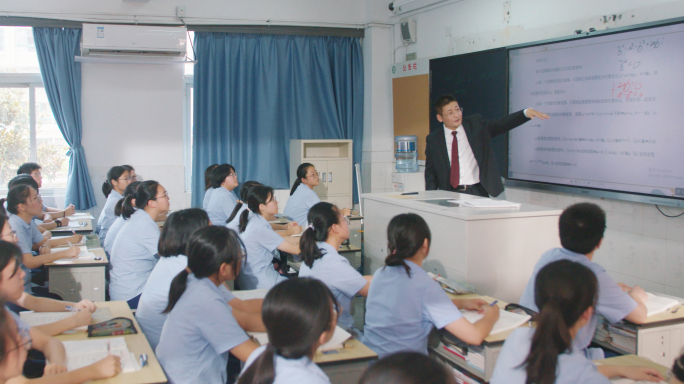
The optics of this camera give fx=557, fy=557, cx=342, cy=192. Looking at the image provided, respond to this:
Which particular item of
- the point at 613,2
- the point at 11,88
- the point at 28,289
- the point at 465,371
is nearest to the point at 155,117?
the point at 11,88

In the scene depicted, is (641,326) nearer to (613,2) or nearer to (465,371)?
(465,371)

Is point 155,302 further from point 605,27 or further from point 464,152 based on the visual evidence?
point 605,27

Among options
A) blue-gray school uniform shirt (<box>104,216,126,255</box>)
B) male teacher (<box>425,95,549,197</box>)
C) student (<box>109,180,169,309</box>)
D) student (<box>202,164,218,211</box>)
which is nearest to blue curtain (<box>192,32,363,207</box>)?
student (<box>202,164,218,211</box>)

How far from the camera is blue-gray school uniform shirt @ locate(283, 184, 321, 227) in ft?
17.3

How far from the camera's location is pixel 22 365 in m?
1.68

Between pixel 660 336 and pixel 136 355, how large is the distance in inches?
80.4

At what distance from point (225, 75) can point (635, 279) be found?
4708mm

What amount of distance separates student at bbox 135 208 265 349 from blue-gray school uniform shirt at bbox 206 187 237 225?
260 centimetres

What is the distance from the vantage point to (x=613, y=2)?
3.95 metres

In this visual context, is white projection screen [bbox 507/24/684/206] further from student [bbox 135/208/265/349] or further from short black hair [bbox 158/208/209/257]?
short black hair [bbox 158/208/209/257]

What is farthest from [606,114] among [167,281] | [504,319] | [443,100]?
[167,281]

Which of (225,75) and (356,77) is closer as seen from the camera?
(225,75)

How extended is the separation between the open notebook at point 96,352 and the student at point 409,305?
35.6 inches

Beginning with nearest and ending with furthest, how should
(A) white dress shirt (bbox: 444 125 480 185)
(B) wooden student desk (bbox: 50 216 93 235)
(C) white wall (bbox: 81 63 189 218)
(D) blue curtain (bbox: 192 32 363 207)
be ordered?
(A) white dress shirt (bbox: 444 125 480 185)
(B) wooden student desk (bbox: 50 216 93 235)
(C) white wall (bbox: 81 63 189 218)
(D) blue curtain (bbox: 192 32 363 207)
